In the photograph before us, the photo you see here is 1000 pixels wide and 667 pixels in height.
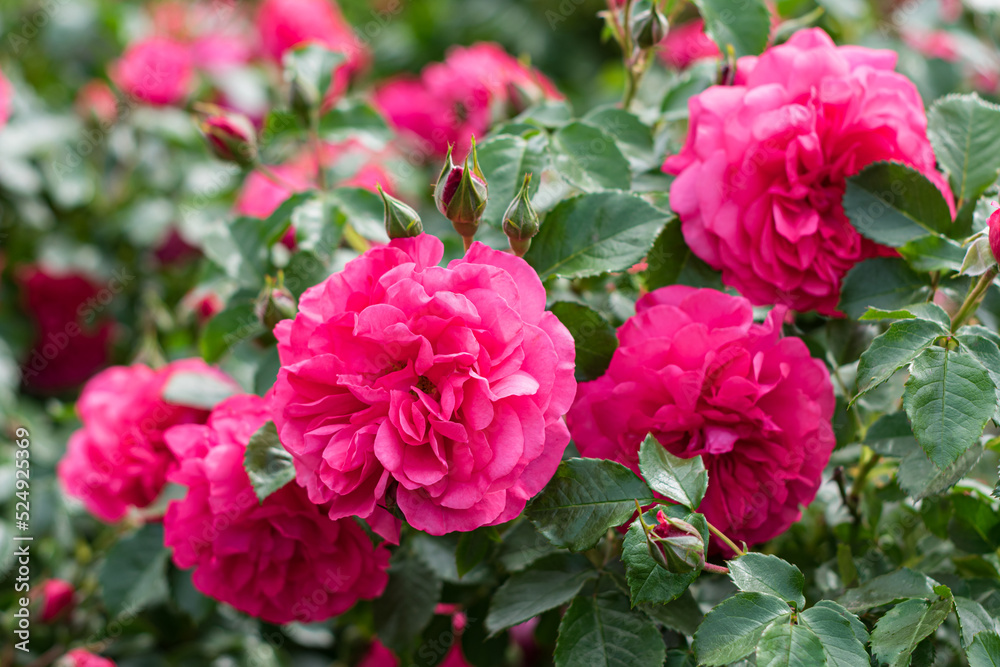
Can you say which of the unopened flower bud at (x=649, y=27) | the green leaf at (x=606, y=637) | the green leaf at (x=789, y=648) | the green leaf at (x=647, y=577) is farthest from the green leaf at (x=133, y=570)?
the unopened flower bud at (x=649, y=27)

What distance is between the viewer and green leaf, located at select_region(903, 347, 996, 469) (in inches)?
31.9

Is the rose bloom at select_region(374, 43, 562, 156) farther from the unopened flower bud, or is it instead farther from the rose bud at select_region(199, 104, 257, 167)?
the rose bud at select_region(199, 104, 257, 167)

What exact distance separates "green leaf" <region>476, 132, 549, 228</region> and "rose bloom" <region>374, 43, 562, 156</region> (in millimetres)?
397

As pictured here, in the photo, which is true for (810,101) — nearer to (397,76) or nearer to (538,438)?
(538,438)

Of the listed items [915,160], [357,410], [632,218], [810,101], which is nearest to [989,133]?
[915,160]

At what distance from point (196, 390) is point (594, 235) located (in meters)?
0.69

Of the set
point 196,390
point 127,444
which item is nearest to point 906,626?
point 196,390

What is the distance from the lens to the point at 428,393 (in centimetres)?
84

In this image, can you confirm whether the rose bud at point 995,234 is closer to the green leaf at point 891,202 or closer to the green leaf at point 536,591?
the green leaf at point 891,202

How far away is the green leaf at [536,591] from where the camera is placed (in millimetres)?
952

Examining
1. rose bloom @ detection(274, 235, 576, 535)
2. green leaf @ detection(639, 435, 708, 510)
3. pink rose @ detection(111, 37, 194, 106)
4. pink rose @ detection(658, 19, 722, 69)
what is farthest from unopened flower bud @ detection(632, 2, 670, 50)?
pink rose @ detection(111, 37, 194, 106)

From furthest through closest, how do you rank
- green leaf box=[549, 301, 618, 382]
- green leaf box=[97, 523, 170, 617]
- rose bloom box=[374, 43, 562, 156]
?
rose bloom box=[374, 43, 562, 156]
green leaf box=[97, 523, 170, 617]
green leaf box=[549, 301, 618, 382]

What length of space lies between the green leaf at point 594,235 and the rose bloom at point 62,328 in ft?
5.05

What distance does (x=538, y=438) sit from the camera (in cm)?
78
